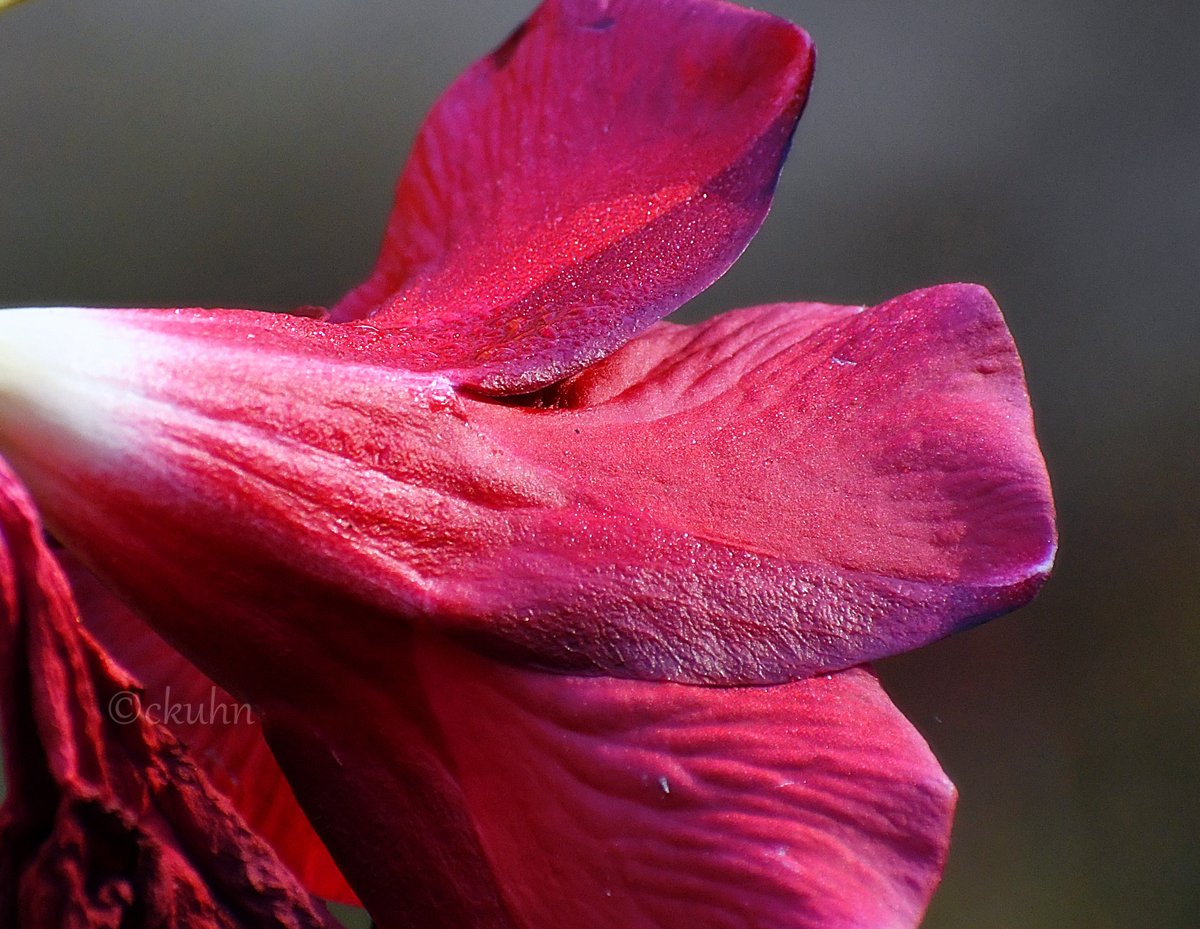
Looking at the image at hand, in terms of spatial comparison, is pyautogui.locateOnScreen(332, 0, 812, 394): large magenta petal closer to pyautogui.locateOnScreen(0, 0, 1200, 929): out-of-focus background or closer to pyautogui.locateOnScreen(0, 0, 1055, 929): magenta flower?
pyautogui.locateOnScreen(0, 0, 1055, 929): magenta flower

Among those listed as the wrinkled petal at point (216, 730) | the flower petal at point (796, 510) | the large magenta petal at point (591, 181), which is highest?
the large magenta petal at point (591, 181)

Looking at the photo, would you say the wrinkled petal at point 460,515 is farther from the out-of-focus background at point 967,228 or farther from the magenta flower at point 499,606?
the out-of-focus background at point 967,228

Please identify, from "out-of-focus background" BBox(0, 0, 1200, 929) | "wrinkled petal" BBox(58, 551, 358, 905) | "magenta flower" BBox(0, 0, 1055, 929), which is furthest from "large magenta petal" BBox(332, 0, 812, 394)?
"out-of-focus background" BBox(0, 0, 1200, 929)

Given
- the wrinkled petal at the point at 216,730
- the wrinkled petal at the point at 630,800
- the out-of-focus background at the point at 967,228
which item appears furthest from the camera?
the out-of-focus background at the point at 967,228

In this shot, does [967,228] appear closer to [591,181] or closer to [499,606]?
[591,181]

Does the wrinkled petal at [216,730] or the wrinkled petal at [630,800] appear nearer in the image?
the wrinkled petal at [630,800]

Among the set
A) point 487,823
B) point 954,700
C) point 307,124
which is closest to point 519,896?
point 487,823

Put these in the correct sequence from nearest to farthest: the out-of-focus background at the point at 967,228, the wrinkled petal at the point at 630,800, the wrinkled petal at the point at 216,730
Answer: the wrinkled petal at the point at 630,800 → the wrinkled petal at the point at 216,730 → the out-of-focus background at the point at 967,228

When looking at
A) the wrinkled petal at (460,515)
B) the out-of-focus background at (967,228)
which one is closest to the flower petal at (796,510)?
the wrinkled petal at (460,515)

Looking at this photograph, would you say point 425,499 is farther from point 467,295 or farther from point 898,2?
point 898,2
